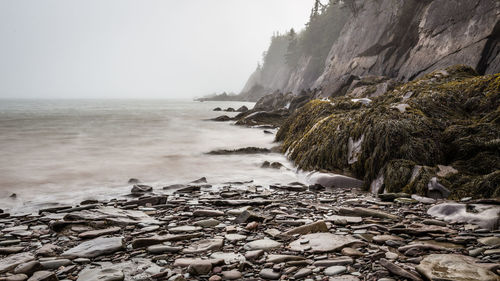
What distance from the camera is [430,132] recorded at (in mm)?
5516

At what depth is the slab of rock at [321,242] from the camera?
2.65 meters

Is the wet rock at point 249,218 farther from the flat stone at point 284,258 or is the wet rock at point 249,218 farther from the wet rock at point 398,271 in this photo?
the wet rock at point 398,271

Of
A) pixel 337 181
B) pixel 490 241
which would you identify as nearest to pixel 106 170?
pixel 337 181

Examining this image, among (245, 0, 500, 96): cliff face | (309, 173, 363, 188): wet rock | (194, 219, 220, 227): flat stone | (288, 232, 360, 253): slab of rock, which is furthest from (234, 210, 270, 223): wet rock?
(245, 0, 500, 96): cliff face

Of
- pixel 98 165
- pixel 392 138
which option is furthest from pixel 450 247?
pixel 98 165

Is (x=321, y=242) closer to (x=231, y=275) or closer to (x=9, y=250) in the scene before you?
(x=231, y=275)

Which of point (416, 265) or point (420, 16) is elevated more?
point (420, 16)

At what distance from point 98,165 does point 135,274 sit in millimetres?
6694

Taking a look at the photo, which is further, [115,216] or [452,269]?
[115,216]

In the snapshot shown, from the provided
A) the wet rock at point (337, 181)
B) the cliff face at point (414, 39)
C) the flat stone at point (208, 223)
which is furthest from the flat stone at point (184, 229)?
the cliff face at point (414, 39)

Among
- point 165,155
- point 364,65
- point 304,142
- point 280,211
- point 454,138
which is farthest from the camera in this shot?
point 364,65

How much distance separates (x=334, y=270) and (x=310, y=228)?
2.80 feet

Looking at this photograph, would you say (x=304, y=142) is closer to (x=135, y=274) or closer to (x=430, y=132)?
(x=430, y=132)

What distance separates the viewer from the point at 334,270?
2268mm
